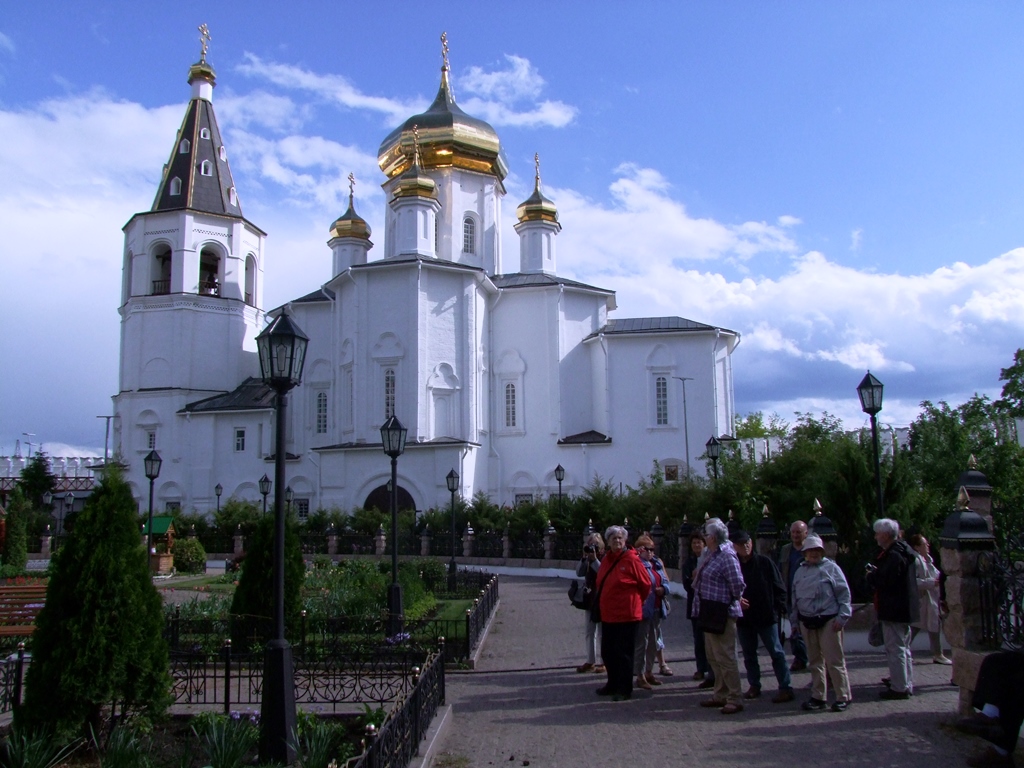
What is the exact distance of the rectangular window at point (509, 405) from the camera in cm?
3600


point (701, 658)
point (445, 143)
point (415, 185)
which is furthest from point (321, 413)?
point (701, 658)

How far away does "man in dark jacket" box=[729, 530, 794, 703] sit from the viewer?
7820 mm

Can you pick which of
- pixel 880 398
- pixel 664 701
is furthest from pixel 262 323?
pixel 664 701

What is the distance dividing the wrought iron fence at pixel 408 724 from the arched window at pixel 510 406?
28.4 m

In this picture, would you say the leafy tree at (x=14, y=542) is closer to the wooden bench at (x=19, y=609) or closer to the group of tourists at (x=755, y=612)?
the wooden bench at (x=19, y=609)

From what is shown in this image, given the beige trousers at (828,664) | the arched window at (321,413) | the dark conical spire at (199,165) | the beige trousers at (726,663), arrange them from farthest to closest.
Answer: the dark conical spire at (199,165), the arched window at (321,413), the beige trousers at (726,663), the beige trousers at (828,664)

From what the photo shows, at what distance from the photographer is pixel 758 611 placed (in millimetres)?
7922

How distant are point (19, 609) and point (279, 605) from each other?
654 cm

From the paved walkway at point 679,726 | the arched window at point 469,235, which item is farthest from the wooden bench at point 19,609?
the arched window at point 469,235

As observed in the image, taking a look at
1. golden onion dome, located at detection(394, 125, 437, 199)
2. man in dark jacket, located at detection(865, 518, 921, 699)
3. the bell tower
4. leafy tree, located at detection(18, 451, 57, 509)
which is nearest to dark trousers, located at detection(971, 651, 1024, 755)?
man in dark jacket, located at detection(865, 518, 921, 699)

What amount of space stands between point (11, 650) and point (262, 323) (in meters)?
35.6

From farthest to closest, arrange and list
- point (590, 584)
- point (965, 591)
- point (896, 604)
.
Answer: point (590, 584), point (896, 604), point (965, 591)

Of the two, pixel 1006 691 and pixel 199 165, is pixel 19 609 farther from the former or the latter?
pixel 199 165

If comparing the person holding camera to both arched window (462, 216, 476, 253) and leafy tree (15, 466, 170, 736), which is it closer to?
leafy tree (15, 466, 170, 736)
